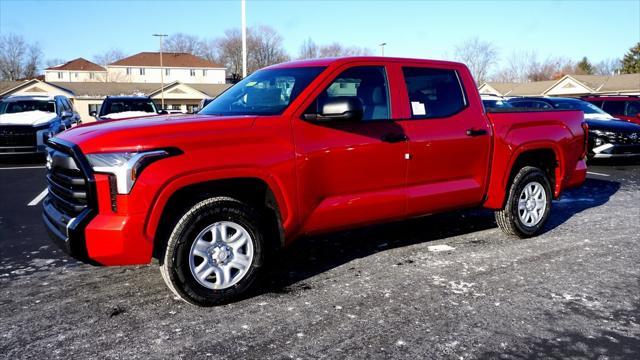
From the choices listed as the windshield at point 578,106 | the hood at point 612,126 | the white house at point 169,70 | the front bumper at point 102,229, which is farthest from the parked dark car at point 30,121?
the white house at point 169,70

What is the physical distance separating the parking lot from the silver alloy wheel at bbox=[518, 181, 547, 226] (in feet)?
0.81

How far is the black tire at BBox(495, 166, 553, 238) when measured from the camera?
5.50m

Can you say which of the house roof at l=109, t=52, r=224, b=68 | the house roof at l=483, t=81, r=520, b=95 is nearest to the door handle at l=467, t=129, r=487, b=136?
the house roof at l=483, t=81, r=520, b=95

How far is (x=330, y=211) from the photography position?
13.7ft

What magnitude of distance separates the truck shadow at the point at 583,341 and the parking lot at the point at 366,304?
12mm

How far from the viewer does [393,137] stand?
444 cm

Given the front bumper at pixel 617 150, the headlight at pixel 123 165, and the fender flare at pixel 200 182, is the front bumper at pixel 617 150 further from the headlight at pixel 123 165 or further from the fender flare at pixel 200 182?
the headlight at pixel 123 165

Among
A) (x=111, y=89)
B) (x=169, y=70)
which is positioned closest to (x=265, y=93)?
(x=111, y=89)

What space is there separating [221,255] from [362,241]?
86.2 inches

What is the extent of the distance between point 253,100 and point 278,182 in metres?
1.00

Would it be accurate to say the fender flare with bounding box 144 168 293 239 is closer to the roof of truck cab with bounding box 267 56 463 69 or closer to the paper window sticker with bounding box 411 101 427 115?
the roof of truck cab with bounding box 267 56 463 69

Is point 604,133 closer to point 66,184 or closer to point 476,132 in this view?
point 476,132

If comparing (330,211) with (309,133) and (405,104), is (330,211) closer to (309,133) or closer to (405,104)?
(309,133)

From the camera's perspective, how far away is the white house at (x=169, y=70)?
8619 cm
